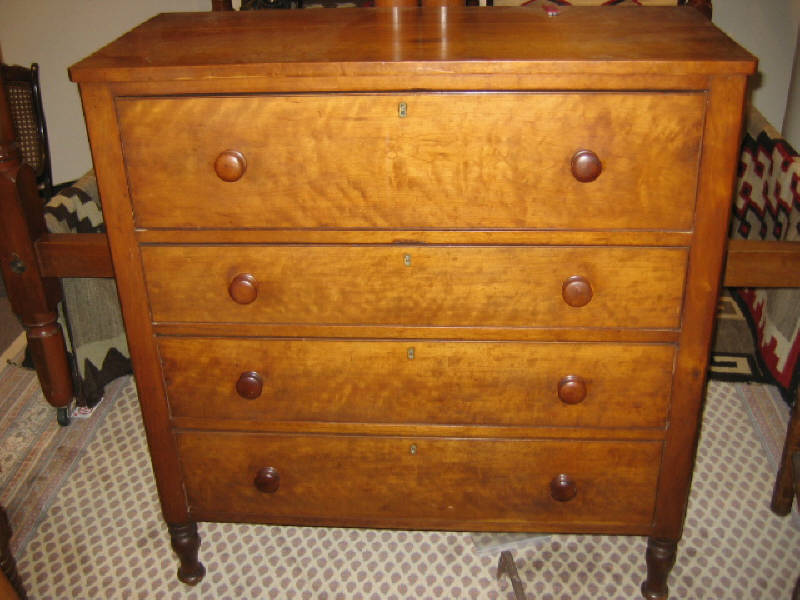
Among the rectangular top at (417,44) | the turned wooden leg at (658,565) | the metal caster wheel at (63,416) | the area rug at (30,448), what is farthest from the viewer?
the metal caster wheel at (63,416)

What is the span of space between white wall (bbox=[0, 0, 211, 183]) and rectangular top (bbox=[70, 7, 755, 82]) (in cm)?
253

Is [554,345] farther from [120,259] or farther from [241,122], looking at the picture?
[120,259]

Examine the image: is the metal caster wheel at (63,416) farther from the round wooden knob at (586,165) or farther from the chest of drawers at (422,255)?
the round wooden knob at (586,165)

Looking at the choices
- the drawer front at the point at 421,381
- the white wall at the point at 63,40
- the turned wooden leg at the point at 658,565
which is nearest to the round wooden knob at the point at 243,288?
the drawer front at the point at 421,381

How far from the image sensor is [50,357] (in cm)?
173

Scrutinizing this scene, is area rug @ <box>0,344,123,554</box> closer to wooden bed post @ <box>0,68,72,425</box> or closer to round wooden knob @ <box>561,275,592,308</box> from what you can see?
wooden bed post @ <box>0,68,72,425</box>

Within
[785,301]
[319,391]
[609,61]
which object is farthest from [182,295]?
[785,301]

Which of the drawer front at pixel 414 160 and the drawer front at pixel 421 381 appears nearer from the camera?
the drawer front at pixel 414 160

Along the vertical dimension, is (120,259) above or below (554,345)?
above

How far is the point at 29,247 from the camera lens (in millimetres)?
1570

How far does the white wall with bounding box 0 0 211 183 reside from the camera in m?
3.48

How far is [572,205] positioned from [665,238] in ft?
0.52

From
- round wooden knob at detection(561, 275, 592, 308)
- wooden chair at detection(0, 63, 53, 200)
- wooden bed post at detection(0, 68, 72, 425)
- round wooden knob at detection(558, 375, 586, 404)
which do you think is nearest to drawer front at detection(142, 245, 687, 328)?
round wooden knob at detection(561, 275, 592, 308)

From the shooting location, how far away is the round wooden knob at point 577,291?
1.20m
